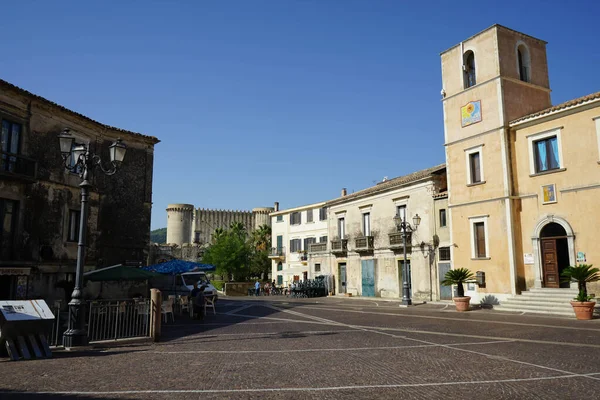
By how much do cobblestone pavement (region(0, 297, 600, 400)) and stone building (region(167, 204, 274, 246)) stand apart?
170ft

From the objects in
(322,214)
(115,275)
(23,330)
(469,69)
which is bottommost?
(23,330)

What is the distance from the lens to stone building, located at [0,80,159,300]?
59.6ft

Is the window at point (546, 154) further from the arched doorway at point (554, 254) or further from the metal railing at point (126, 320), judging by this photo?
the metal railing at point (126, 320)

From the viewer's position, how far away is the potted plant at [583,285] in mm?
16203

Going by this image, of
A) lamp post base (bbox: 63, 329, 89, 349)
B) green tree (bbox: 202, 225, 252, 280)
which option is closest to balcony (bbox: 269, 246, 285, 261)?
green tree (bbox: 202, 225, 252, 280)

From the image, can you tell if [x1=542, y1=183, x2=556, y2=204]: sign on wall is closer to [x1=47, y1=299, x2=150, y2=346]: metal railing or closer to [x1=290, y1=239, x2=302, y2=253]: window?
[x1=47, y1=299, x2=150, y2=346]: metal railing

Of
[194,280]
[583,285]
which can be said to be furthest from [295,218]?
[583,285]

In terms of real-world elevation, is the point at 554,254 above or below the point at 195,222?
below

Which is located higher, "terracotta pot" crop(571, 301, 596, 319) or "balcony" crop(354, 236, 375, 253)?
"balcony" crop(354, 236, 375, 253)

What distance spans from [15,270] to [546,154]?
72.4 feet

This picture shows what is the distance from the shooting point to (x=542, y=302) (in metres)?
19.3

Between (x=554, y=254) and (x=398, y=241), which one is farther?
(x=398, y=241)

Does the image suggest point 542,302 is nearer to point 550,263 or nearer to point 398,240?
point 550,263

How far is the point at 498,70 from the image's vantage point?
22.4 m
